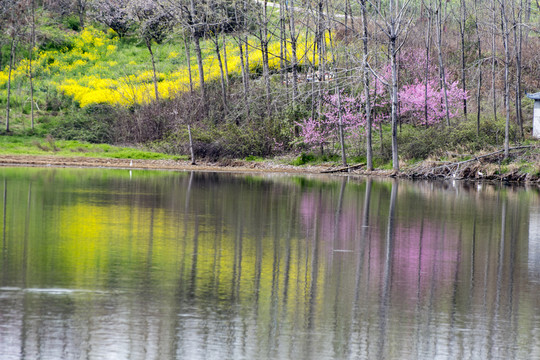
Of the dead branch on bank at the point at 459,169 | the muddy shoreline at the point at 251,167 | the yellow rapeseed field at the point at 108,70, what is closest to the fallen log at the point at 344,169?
the muddy shoreline at the point at 251,167

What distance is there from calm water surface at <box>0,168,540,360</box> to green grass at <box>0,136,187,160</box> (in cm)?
2550

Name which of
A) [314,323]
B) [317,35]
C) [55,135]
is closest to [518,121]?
[317,35]

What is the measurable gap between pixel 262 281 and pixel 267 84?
4157cm

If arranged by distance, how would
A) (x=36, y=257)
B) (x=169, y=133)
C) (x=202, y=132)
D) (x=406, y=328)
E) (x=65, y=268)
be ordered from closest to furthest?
1. (x=406, y=328)
2. (x=65, y=268)
3. (x=36, y=257)
4. (x=202, y=132)
5. (x=169, y=133)

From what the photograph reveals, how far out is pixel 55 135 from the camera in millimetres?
55531

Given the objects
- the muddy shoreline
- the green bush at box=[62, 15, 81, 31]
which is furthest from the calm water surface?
the green bush at box=[62, 15, 81, 31]

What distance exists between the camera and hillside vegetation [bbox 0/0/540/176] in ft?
155

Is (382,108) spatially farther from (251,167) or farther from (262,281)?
(262,281)

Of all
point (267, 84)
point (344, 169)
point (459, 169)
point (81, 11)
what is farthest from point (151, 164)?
point (81, 11)

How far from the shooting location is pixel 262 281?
12352 mm

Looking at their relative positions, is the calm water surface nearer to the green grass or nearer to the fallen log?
the fallen log

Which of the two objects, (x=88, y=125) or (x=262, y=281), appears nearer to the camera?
(x=262, y=281)

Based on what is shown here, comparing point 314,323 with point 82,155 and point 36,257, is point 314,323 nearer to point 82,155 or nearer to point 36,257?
point 36,257

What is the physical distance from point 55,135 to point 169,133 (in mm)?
7807
